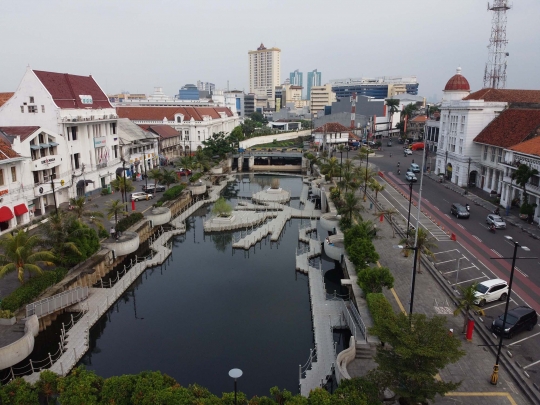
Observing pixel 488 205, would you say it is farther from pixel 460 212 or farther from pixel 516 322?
pixel 516 322

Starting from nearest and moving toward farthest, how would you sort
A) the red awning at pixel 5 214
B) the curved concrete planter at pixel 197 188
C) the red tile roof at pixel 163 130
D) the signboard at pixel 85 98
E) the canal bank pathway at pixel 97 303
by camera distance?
1. the canal bank pathway at pixel 97 303
2. the red awning at pixel 5 214
3. the signboard at pixel 85 98
4. the curved concrete planter at pixel 197 188
5. the red tile roof at pixel 163 130

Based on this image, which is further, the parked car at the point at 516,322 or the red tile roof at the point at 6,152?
the red tile roof at the point at 6,152

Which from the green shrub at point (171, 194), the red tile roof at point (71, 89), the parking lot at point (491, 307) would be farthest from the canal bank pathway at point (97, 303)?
the parking lot at point (491, 307)

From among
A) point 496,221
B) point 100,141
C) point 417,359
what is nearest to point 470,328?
point 417,359

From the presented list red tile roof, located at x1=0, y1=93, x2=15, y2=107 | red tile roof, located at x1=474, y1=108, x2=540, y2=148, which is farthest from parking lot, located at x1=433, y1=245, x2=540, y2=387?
red tile roof, located at x1=0, y1=93, x2=15, y2=107

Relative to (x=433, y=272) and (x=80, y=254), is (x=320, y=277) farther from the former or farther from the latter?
(x=80, y=254)

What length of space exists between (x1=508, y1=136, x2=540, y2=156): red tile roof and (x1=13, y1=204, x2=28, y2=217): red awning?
5268cm

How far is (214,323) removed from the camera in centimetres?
2873

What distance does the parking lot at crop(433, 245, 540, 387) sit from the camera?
20.9m

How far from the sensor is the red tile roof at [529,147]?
4504 centimetres

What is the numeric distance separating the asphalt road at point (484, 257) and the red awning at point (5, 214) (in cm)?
3762

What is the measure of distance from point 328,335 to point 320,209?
3304cm

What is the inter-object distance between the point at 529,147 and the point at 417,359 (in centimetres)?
4070

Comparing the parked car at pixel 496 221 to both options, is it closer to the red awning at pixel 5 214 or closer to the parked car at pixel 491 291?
the parked car at pixel 491 291
